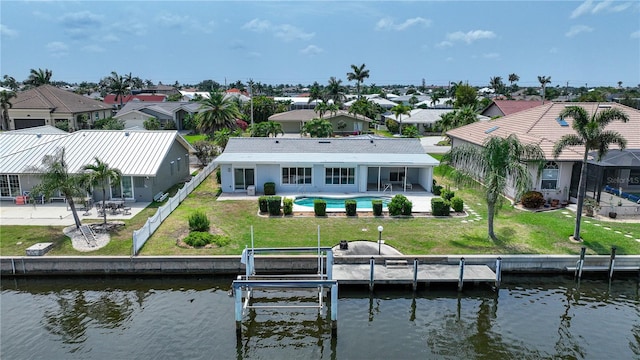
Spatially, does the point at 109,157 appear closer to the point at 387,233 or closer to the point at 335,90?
the point at 387,233

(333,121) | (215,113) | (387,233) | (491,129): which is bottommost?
(387,233)

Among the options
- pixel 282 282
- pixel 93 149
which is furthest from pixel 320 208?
pixel 93 149

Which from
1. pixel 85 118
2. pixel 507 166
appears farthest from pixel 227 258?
pixel 85 118

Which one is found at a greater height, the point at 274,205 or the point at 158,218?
the point at 274,205

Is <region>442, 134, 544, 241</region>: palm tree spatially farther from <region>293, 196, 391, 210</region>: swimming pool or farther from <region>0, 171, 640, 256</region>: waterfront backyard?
<region>293, 196, 391, 210</region>: swimming pool

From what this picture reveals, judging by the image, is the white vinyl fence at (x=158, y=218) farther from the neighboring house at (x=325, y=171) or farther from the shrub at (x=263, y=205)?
the shrub at (x=263, y=205)

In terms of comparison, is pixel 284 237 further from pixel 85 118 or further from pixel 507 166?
pixel 85 118
